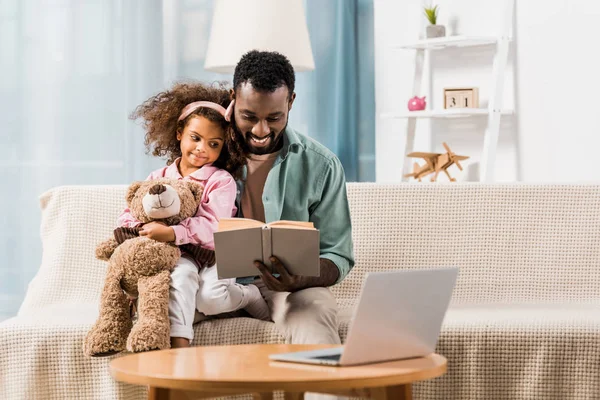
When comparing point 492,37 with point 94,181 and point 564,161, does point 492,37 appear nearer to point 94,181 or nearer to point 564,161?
point 564,161

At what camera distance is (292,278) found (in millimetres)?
1731

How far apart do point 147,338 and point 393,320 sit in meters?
0.56

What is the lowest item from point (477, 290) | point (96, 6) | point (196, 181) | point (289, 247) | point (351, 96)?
point (477, 290)

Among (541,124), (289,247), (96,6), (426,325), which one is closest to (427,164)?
(541,124)

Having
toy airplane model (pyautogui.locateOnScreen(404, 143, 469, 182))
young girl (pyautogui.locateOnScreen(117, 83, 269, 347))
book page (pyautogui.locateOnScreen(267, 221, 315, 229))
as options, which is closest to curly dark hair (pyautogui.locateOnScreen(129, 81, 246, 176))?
young girl (pyautogui.locateOnScreen(117, 83, 269, 347))

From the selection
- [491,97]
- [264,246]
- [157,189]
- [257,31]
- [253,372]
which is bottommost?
[253,372]

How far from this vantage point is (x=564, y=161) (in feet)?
10.4

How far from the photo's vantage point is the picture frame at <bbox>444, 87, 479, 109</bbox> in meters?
3.38

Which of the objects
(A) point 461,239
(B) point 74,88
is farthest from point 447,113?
(B) point 74,88

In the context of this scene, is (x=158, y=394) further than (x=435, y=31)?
No

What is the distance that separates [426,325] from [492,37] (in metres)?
2.22

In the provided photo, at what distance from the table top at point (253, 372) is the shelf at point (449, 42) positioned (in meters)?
2.18

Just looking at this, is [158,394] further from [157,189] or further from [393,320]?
[157,189]

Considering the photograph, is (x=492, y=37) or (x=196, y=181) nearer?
(x=196, y=181)
